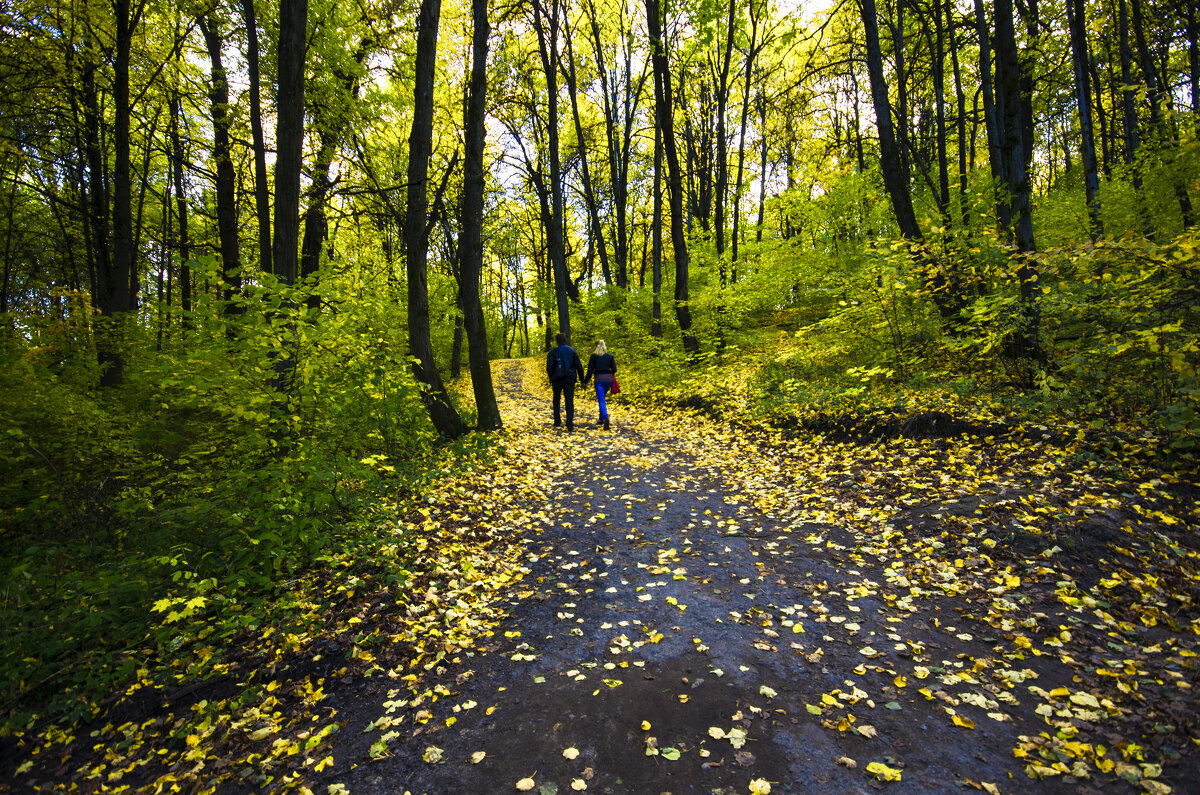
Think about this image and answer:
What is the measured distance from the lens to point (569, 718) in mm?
2965

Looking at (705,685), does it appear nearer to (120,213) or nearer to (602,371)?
(602,371)

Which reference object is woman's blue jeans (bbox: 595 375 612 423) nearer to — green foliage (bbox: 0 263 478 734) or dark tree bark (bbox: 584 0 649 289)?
green foliage (bbox: 0 263 478 734)

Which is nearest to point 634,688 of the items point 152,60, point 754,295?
point 754,295

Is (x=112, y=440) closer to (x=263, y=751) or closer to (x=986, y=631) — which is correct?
(x=263, y=751)

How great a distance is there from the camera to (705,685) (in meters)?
3.13

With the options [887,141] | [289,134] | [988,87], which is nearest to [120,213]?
[289,134]

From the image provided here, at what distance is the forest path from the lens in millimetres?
2537

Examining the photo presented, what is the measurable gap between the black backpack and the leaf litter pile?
5078 millimetres

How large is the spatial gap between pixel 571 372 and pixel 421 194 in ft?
14.6

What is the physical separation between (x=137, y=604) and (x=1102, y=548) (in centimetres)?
749

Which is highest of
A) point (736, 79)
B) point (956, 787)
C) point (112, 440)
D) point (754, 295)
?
point (736, 79)

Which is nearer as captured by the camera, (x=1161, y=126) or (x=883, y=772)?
(x=883, y=772)

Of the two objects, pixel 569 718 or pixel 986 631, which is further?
pixel 986 631

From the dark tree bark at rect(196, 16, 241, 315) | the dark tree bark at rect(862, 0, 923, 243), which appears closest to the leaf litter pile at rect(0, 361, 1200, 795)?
the dark tree bark at rect(862, 0, 923, 243)
